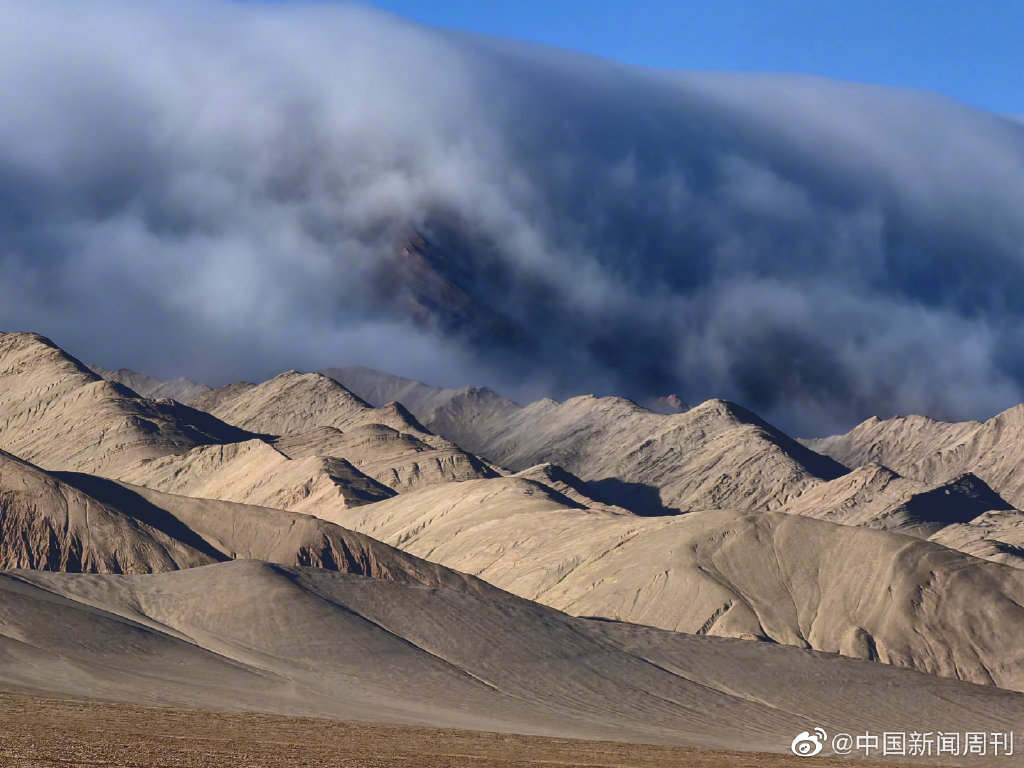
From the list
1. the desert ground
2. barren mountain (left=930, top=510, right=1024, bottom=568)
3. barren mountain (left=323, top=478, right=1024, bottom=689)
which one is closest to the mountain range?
barren mountain (left=323, top=478, right=1024, bottom=689)

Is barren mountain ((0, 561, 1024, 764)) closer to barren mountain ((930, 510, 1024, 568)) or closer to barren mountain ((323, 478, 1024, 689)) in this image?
barren mountain ((323, 478, 1024, 689))

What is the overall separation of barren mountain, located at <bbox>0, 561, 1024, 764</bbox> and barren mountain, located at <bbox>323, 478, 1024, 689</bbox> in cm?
1659

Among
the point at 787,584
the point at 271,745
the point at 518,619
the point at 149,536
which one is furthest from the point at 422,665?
the point at 787,584

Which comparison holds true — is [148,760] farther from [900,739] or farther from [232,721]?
[900,739]

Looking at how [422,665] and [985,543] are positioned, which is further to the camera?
[985,543]

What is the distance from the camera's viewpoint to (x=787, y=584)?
454 feet

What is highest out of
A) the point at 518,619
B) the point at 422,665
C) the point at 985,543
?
the point at 985,543

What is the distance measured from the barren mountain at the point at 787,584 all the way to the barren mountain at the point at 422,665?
16.6 m

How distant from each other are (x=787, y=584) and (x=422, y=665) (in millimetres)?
50619

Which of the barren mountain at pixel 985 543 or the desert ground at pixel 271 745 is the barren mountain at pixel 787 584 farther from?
the desert ground at pixel 271 745

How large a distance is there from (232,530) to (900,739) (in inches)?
2988

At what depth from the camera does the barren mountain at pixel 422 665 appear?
84.7 meters

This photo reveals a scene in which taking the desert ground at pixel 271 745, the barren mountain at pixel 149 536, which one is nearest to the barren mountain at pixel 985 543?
the barren mountain at pixel 149 536

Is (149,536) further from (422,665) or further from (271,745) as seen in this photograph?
(271,745)
